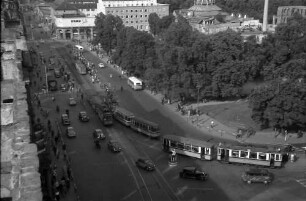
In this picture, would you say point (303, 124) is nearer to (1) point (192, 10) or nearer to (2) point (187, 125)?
(2) point (187, 125)

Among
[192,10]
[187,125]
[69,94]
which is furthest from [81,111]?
[192,10]

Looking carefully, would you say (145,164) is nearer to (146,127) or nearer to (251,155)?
(146,127)

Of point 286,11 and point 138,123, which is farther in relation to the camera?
point 286,11

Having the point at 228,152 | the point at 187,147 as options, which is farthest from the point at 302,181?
the point at 187,147

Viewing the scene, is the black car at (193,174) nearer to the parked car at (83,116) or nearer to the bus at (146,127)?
the bus at (146,127)

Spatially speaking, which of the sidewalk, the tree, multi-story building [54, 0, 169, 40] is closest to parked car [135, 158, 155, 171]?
the sidewalk
